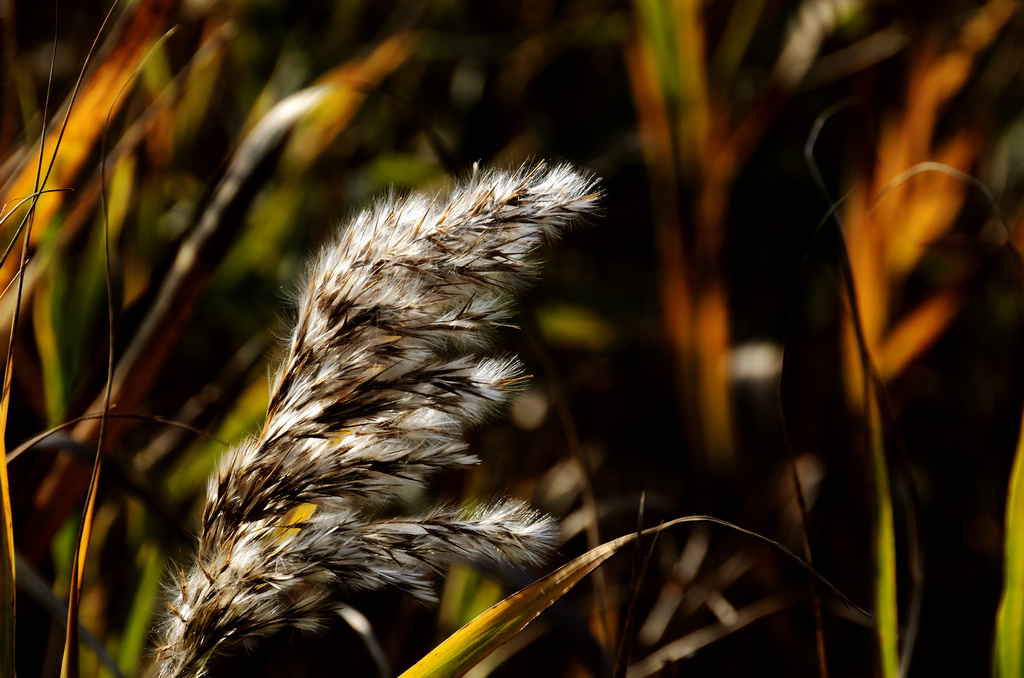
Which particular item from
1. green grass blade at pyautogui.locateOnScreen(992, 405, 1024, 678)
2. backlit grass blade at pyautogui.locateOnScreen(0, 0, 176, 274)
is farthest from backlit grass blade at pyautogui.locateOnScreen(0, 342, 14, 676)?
green grass blade at pyautogui.locateOnScreen(992, 405, 1024, 678)

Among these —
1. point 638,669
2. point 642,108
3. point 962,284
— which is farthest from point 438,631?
point 962,284

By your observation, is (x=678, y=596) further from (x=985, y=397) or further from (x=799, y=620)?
(x=985, y=397)

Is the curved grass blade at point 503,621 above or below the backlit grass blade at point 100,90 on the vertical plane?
below

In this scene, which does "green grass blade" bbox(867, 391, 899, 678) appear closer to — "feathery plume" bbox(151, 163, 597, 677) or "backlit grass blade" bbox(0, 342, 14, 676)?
"feathery plume" bbox(151, 163, 597, 677)

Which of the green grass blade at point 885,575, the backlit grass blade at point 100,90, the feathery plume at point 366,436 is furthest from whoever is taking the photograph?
the backlit grass blade at point 100,90

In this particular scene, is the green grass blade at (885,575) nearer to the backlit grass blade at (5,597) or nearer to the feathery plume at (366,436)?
the feathery plume at (366,436)

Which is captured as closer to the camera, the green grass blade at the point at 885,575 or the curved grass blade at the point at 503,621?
the curved grass blade at the point at 503,621

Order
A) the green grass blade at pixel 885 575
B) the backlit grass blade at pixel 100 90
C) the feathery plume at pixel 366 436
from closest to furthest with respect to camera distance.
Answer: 1. the feathery plume at pixel 366 436
2. the green grass blade at pixel 885 575
3. the backlit grass blade at pixel 100 90

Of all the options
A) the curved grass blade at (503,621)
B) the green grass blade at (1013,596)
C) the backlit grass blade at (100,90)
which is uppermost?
the backlit grass blade at (100,90)

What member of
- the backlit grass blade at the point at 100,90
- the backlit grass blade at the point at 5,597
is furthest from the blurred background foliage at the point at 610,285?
the backlit grass blade at the point at 5,597
